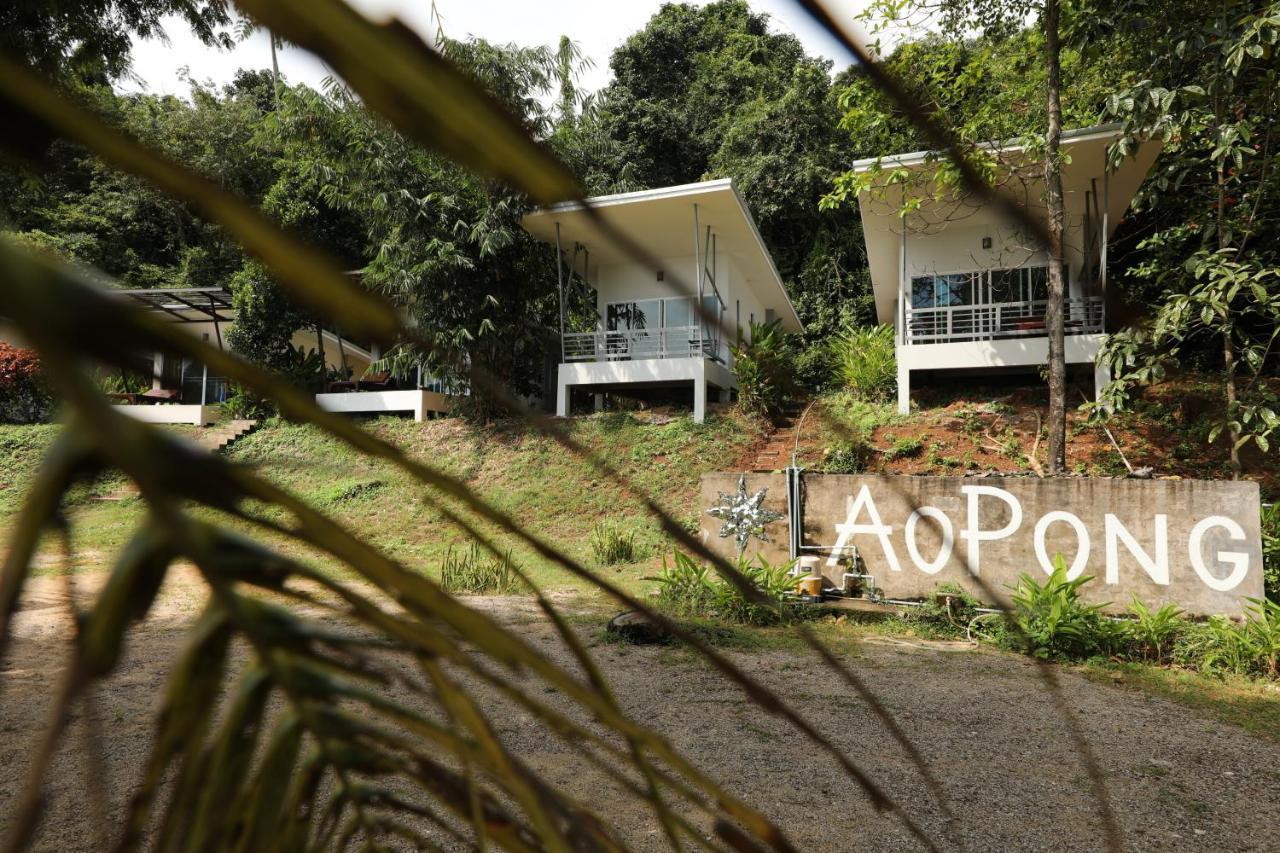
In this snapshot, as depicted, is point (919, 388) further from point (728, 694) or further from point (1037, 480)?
point (728, 694)

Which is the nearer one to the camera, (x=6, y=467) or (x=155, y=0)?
(x=155, y=0)

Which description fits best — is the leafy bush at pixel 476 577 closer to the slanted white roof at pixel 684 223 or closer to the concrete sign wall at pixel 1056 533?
the concrete sign wall at pixel 1056 533

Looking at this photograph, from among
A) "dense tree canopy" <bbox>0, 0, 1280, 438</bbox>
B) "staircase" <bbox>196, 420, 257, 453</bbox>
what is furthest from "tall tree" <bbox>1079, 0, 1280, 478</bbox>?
"staircase" <bbox>196, 420, 257, 453</bbox>

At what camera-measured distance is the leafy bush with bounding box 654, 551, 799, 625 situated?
5684 millimetres

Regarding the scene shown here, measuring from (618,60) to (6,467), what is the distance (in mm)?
19596

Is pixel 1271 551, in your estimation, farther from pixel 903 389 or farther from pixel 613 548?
pixel 613 548

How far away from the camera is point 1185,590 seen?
521cm

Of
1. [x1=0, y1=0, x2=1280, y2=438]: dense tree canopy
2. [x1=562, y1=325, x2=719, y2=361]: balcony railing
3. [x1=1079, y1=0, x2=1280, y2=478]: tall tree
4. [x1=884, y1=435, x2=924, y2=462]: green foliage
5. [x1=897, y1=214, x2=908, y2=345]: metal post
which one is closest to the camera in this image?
[x1=0, y1=0, x2=1280, y2=438]: dense tree canopy

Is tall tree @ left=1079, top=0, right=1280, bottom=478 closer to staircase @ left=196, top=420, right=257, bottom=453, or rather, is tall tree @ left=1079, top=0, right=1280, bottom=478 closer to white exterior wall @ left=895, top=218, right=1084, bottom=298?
white exterior wall @ left=895, top=218, right=1084, bottom=298

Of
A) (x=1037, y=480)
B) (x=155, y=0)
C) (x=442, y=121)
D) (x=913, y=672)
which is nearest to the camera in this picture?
(x=442, y=121)

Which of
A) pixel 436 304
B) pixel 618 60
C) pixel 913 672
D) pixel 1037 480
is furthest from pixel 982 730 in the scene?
pixel 618 60

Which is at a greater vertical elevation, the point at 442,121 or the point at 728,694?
the point at 442,121

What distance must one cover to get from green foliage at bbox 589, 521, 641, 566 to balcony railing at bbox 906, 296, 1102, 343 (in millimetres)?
5694

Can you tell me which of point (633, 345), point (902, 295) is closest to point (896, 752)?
point (902, 295)
